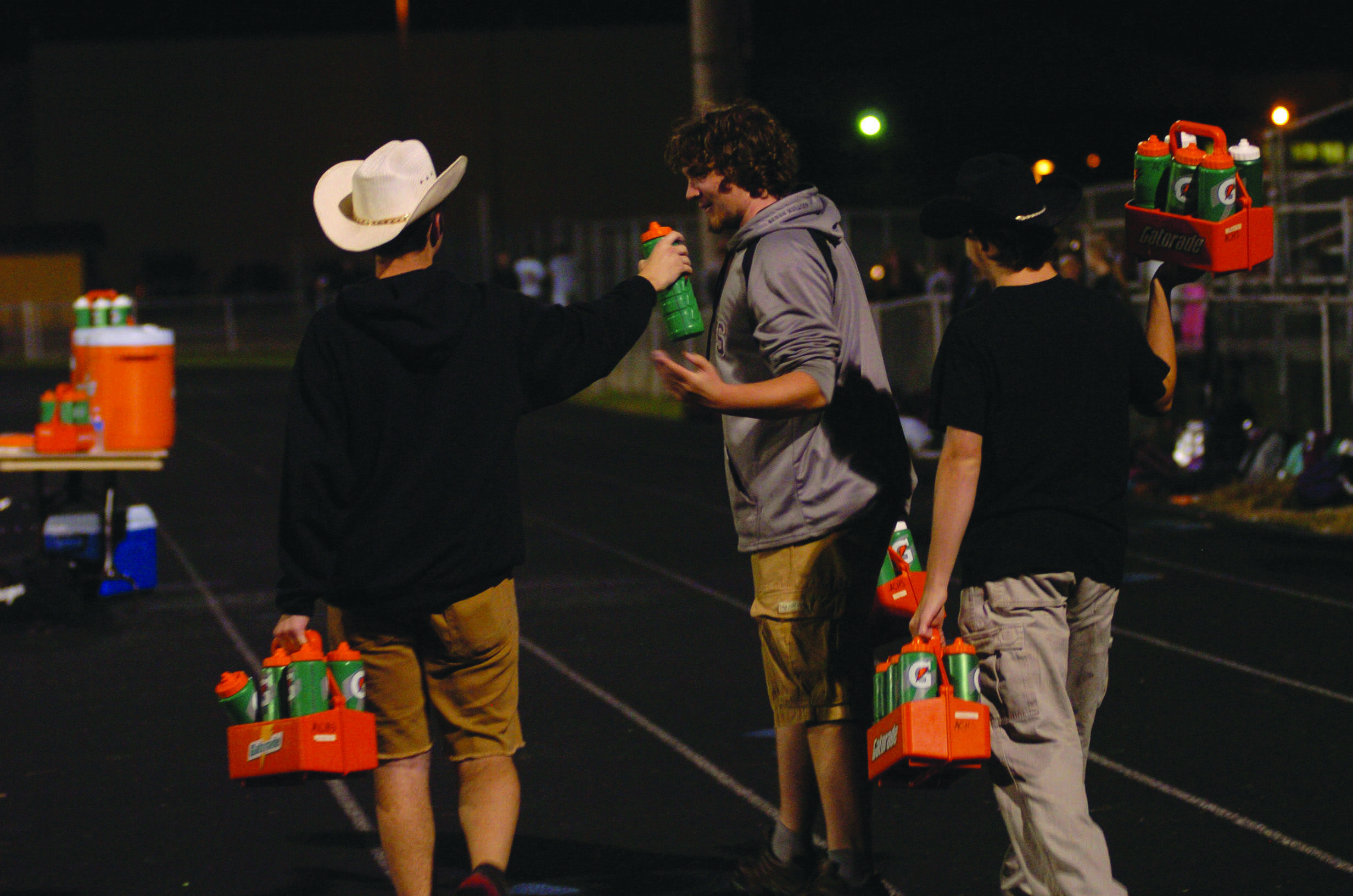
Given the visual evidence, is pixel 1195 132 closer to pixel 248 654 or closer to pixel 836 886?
pixel 836 886

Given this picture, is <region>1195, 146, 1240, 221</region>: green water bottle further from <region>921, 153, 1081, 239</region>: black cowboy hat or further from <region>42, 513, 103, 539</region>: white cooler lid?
<region>42, 513, 103, 539</region>: white cooler lid

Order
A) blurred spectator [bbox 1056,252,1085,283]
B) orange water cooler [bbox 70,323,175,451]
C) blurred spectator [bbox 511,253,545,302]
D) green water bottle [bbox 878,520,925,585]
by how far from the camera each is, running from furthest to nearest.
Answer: blurred spectator [bbox 511,253,545,302]
blurred spectator [bbox 1056,252,1085,283]
orange water cooler [bbox 70,323,175,451]
green water bottle [bbox 878,520,925,585]

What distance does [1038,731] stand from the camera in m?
3.77

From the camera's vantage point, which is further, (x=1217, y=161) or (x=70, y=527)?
(x=70, y=527)

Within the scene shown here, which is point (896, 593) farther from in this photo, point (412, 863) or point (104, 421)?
point (104, 421)

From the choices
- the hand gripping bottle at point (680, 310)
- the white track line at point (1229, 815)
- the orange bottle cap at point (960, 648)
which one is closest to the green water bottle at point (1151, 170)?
the hand gripping bottle at point (680, 310)

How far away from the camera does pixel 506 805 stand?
3.99 meters

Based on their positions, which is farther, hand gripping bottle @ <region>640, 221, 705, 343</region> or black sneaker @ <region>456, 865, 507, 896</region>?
hand gripping bottle @ <region>640, 221, 705, 343</region>

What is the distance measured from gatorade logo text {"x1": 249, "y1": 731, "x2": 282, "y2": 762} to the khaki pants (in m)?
1.63

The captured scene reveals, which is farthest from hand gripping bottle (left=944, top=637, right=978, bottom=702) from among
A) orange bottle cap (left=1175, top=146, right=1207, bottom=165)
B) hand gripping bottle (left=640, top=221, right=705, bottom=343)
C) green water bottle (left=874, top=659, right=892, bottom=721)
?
orange bottle cap (left=1175, top=146, right=1207, bottom=165)

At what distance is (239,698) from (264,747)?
0.44ft

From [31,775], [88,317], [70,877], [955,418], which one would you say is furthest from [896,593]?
[88,317]

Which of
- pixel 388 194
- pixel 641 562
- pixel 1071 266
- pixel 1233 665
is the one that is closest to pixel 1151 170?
pixel 388 194

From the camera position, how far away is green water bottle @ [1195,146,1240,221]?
411cm
